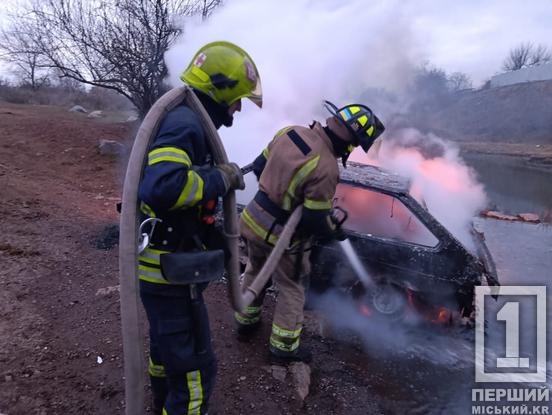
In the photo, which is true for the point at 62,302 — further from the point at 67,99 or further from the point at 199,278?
the point at 67,99

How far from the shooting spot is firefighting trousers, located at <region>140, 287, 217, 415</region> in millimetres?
2045

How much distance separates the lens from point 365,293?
420cm

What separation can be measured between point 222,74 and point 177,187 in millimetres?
652

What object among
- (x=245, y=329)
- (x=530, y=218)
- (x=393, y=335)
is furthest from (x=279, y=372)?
(x=530, y=218)

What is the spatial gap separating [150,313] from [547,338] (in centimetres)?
424

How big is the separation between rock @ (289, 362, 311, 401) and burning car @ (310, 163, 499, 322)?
1132mm

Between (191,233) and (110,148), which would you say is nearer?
(191,233)

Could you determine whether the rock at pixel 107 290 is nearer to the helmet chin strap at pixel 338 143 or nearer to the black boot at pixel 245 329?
the black boot at pixel 245 329

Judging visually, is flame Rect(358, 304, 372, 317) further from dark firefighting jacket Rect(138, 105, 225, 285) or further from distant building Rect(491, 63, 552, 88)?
distant building Rect(491, 63, 552, 88)

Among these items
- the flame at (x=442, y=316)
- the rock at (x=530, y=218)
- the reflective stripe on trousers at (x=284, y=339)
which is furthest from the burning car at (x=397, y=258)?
the rock at (x=530, y=218)

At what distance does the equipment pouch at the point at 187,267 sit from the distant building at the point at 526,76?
147 feet

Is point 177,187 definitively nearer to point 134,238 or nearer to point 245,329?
point 134,238

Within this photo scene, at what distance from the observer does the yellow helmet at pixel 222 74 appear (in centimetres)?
208

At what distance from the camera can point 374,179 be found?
4230 mm
